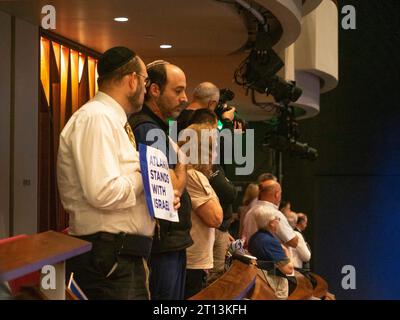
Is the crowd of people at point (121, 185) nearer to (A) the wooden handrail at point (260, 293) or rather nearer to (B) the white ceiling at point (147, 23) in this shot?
(A) the wooden handrail at point (260, 293)

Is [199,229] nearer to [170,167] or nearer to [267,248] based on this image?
[170,167]

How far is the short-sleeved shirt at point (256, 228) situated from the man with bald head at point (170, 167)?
259 centimetres

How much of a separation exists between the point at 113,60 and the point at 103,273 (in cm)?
76

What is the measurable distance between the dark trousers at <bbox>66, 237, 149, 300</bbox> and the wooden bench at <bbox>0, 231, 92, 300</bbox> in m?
0.35

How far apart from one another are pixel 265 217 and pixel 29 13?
221 centimetres

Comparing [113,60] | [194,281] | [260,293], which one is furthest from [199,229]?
[113,60]

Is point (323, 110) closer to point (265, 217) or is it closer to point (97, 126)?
point (265, 217)

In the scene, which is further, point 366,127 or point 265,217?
point 366,127

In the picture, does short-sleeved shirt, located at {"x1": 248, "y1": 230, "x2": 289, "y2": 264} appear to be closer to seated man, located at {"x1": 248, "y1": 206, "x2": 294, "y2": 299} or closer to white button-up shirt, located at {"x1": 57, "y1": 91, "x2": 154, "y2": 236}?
seated man, located at {"x1": 248, "y1": 206, "x2": 294, "y2": 299}

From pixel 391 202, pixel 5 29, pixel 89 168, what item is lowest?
pixel 391 202

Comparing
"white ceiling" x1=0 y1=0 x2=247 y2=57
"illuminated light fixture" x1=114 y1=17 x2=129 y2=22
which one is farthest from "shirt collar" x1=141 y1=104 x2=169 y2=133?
"illuminated light fixture" x1=114 y1=17 x2=129 y2=22
